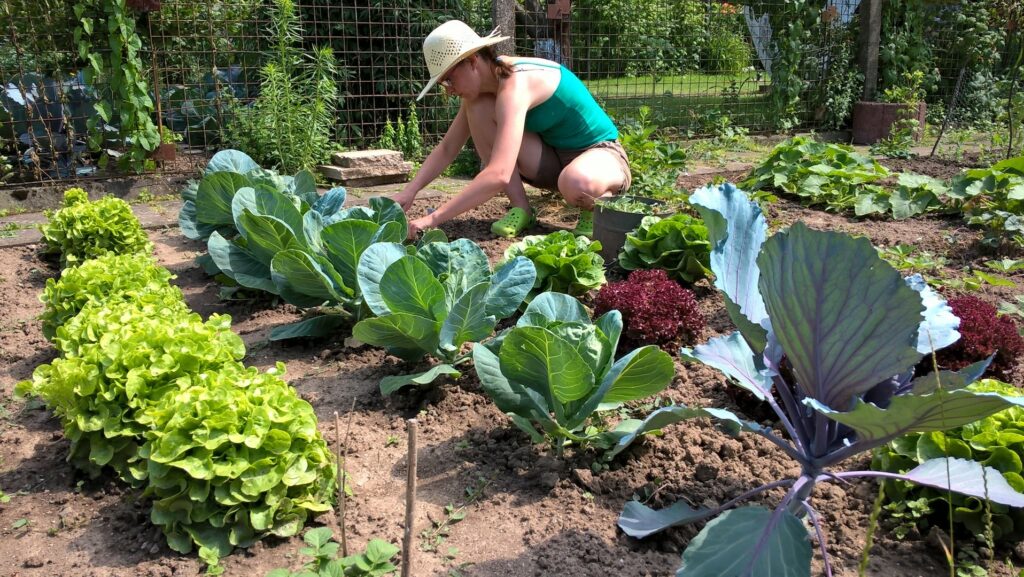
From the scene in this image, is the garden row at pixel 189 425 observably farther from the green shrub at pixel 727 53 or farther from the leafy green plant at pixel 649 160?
the green shrub at pixel 727 53

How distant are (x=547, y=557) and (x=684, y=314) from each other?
1.39m

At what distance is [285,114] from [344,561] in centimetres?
493

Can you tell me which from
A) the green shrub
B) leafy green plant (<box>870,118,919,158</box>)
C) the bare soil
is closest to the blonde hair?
the bare soil

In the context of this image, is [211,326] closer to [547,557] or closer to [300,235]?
[300,235]

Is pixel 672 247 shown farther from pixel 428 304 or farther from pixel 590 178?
pixel 428 304

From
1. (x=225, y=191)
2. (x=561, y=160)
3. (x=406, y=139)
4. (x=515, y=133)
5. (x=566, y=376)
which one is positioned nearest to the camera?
(x=566, y=376)

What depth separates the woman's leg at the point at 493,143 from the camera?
4.55m

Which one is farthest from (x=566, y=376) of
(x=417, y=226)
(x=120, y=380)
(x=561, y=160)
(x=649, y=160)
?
(x=649, y=160)

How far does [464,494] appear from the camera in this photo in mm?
2146

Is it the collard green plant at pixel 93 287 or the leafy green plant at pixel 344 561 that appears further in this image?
the collard green plant at pixel 93 287

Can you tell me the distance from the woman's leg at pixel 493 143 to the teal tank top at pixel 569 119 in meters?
0.10

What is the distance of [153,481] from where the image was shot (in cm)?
186

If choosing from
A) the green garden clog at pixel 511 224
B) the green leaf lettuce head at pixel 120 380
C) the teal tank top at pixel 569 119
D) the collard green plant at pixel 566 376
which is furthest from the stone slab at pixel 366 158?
the collard green plant at pixel 566 376

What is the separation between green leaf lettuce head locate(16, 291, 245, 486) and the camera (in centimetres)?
214
